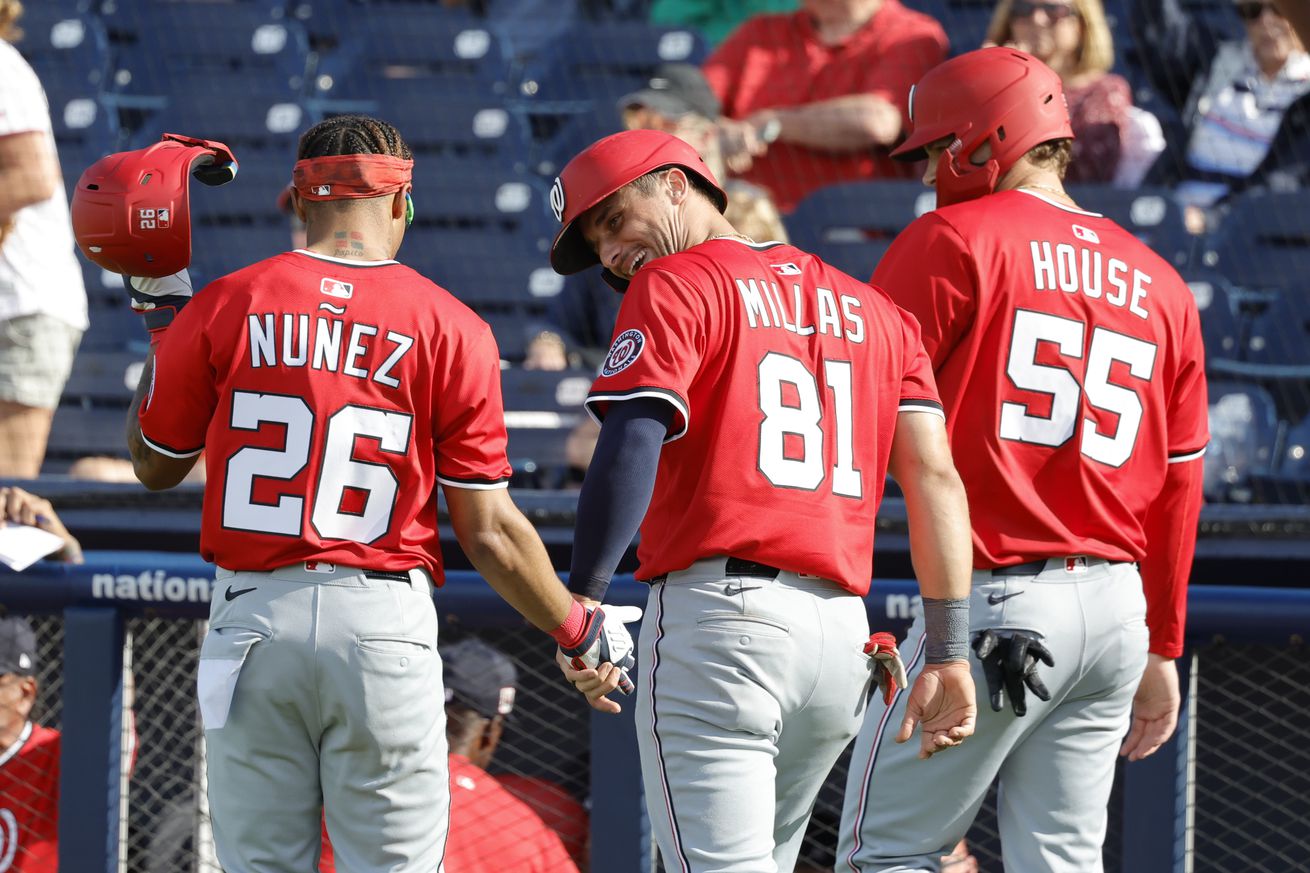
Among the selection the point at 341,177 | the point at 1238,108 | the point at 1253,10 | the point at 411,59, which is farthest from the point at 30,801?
the point at 1253,10

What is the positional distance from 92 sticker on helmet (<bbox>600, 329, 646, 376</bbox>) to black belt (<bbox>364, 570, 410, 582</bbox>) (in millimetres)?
483

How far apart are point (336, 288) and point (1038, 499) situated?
115 cm

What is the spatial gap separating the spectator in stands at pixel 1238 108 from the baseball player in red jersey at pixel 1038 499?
9.84 feet

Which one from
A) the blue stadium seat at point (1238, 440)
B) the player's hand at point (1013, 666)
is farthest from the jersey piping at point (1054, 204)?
the blue stadium seat at point (1238, 440)

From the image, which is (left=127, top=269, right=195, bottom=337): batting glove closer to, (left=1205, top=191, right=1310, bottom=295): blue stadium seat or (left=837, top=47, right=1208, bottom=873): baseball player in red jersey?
(left=837, top=47, right=1208, bottom=873): baseball player in red jersey

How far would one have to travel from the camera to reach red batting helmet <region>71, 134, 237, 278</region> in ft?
8.74

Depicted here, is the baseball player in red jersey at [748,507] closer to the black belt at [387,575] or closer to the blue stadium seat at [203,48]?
the black belt at [387,575]

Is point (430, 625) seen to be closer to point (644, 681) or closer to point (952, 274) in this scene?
point (644, 681)

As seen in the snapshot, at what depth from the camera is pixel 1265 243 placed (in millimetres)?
5391

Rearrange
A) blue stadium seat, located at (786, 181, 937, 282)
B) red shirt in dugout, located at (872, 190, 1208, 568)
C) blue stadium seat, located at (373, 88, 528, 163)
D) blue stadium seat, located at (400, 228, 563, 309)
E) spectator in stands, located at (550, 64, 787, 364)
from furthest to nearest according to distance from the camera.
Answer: blue stadium seat, located at (373, 88, 528, 163) < blue stadium seat, located at (400, 228, 563, 309) < blue stadium seat, located at (786, 181, 937, 282) < spectator in stands, located at (550, 64, 787, 364) < red shirt in dugout, located at (872, 190, 1208, 568)

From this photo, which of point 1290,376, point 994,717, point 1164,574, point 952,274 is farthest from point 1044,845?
point 1290,376

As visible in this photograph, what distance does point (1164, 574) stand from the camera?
9.52ft

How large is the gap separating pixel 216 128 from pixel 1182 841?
15.9ft

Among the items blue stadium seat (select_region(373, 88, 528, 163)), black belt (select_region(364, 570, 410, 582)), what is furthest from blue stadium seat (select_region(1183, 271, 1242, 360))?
black belt (select_region(364, 570, 410, 582))
